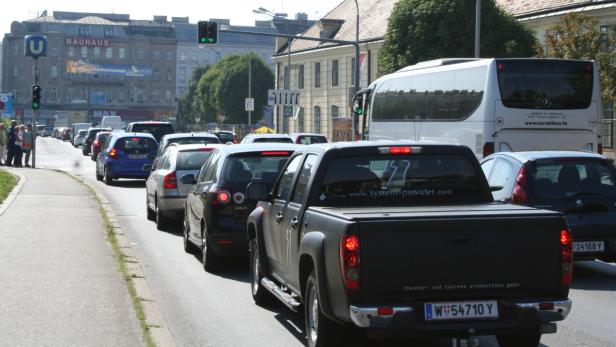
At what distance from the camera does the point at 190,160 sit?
1950cm

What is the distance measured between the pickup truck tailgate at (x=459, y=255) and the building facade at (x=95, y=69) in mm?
154044

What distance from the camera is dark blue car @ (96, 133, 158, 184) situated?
3378 centimetres

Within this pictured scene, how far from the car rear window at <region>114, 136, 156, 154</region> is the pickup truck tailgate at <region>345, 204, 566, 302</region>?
89.9ft

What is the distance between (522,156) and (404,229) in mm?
6832

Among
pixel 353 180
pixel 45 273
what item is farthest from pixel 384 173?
pixel 45 273

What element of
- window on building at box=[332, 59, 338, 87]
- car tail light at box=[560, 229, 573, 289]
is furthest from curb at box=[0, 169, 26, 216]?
window on building at box=[332, 59, 338, 87]

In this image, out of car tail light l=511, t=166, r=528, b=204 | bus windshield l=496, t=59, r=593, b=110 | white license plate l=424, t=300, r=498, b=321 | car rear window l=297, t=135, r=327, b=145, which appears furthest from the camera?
car rear window l=297, t=135, r=327, b=145

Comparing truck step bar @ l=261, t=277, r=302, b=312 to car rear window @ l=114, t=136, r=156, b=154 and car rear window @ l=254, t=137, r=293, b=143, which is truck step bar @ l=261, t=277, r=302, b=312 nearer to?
car rear window @ l=254, t=137, r=293, b=143

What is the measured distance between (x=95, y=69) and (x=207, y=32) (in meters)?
127

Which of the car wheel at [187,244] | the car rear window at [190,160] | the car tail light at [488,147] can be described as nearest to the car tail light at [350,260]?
the car wheel at [187,244]

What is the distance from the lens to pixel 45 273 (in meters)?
12.1

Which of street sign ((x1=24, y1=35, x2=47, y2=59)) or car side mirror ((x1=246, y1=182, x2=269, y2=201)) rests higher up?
street sign ((x1=24, y1=35, x2=47, y2=59))

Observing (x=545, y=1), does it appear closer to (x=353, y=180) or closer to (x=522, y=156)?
(x=522, y=156)

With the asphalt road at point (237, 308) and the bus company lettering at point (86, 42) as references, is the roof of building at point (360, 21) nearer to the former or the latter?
the asphalt road at point (237, 308)
